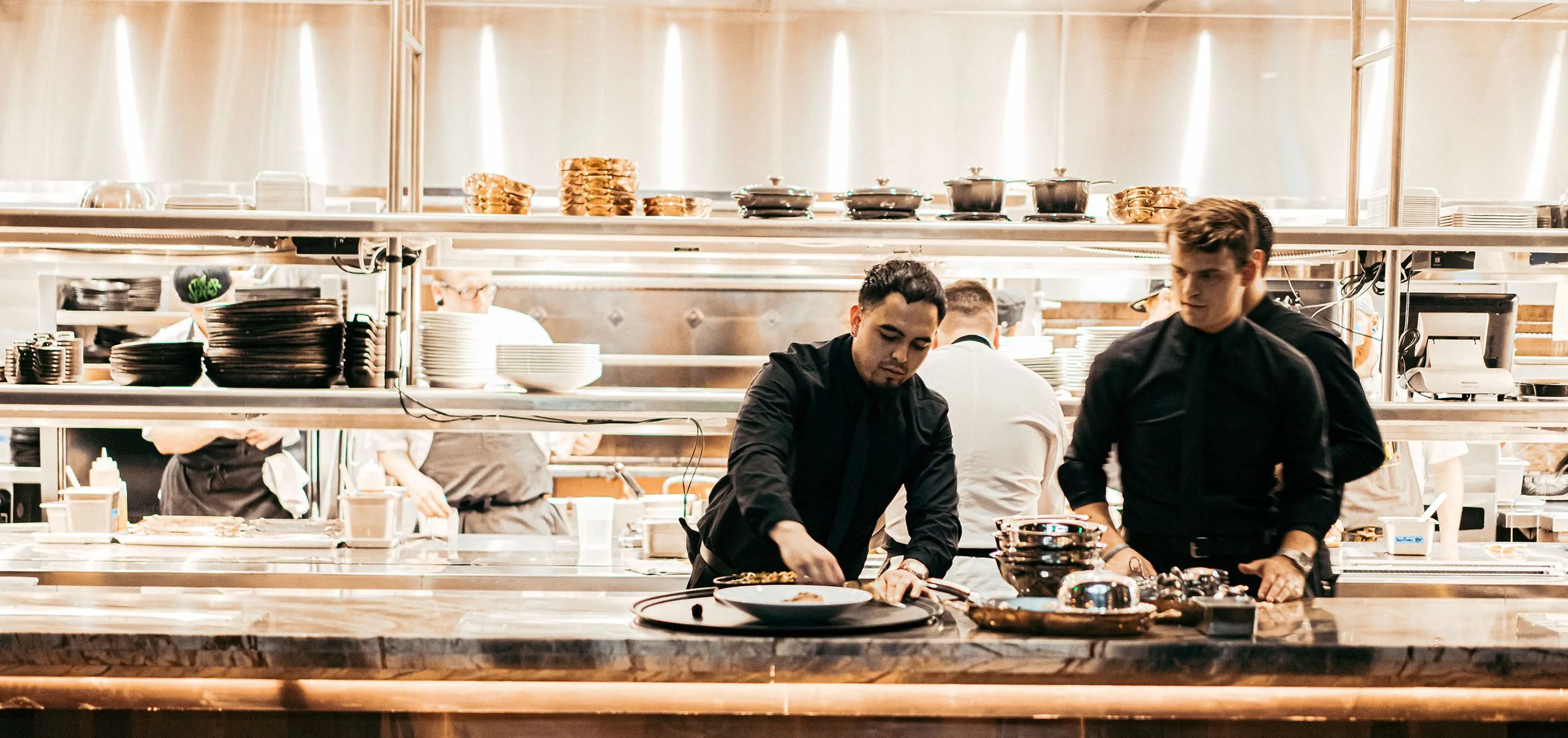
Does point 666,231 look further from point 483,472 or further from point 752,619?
point 483,472

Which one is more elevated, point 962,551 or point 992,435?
point 992,435

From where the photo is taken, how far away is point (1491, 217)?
376cm

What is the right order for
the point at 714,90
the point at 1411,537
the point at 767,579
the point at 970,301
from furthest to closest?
1. the point at 714,90
2. the point at 1411,537
3. the point at 970,301
4. the point at 767,579

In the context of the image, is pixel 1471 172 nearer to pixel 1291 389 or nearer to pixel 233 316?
pixel 1291 389

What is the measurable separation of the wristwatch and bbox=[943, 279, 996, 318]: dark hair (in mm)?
1384

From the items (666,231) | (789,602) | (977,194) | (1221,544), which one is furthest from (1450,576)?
(789,602)

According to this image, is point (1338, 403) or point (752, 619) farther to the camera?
point (1338, 403)

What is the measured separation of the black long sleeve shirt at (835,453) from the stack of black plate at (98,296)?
4433 millimetres

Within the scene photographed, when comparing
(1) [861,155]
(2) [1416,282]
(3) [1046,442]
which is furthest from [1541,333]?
(3) [1046,442]

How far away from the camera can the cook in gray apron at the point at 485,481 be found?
192 inches

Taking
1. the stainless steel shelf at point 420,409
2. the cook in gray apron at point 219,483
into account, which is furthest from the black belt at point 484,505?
the stainless steel shelf at point 420,409

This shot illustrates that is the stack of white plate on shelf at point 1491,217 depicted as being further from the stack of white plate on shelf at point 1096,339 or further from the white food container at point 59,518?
the white food container at point 59,518

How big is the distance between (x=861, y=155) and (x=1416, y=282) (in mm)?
2370

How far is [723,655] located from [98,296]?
5.21 metres
